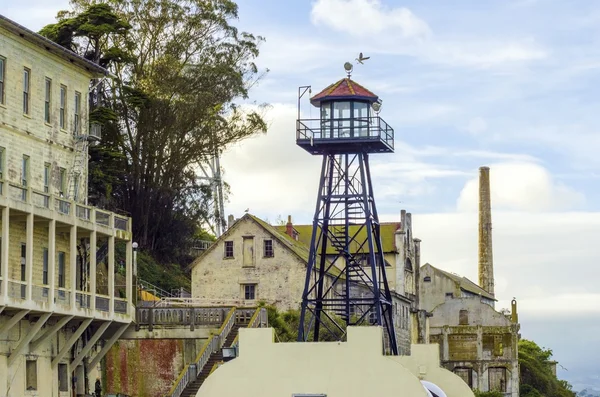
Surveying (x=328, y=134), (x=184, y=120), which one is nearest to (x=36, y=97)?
(x=328, y=134)

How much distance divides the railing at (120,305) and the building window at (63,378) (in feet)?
9.48

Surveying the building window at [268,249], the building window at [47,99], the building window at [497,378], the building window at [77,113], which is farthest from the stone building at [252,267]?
the building window at [497,378]

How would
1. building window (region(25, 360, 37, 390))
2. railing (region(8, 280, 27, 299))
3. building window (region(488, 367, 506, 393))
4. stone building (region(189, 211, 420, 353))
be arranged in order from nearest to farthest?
railing (region(8, 280, 27, 299))
building window (region(25, 360, 37, 390))
stone building (region(189, 211, 420, 353))
building window (region(488, 367, 506, 393))

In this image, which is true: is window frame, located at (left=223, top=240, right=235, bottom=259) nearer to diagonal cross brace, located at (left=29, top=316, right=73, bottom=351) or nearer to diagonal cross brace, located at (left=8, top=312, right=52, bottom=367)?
diagonal cross brace, located at (left=29, top=316, right=73, bottom=351)

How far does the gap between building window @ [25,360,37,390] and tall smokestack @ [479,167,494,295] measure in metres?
82.1

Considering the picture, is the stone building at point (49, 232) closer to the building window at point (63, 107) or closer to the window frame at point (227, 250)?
the building window at point (63, 107)

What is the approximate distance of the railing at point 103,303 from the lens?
50.9m

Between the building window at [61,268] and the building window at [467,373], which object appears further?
the building window at [467,373]

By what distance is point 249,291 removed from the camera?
74562 millimetres

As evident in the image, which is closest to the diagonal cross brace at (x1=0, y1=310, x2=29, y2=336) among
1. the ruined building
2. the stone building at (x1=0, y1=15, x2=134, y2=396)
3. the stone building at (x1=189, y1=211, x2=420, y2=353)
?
the stone building at (x1=0, y1=15, x2=134, y2=396)

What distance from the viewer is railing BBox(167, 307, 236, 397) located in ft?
159

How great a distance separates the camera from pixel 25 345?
4716 cm

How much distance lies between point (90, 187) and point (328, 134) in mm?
15714

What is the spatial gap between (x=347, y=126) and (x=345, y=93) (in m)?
1.52
